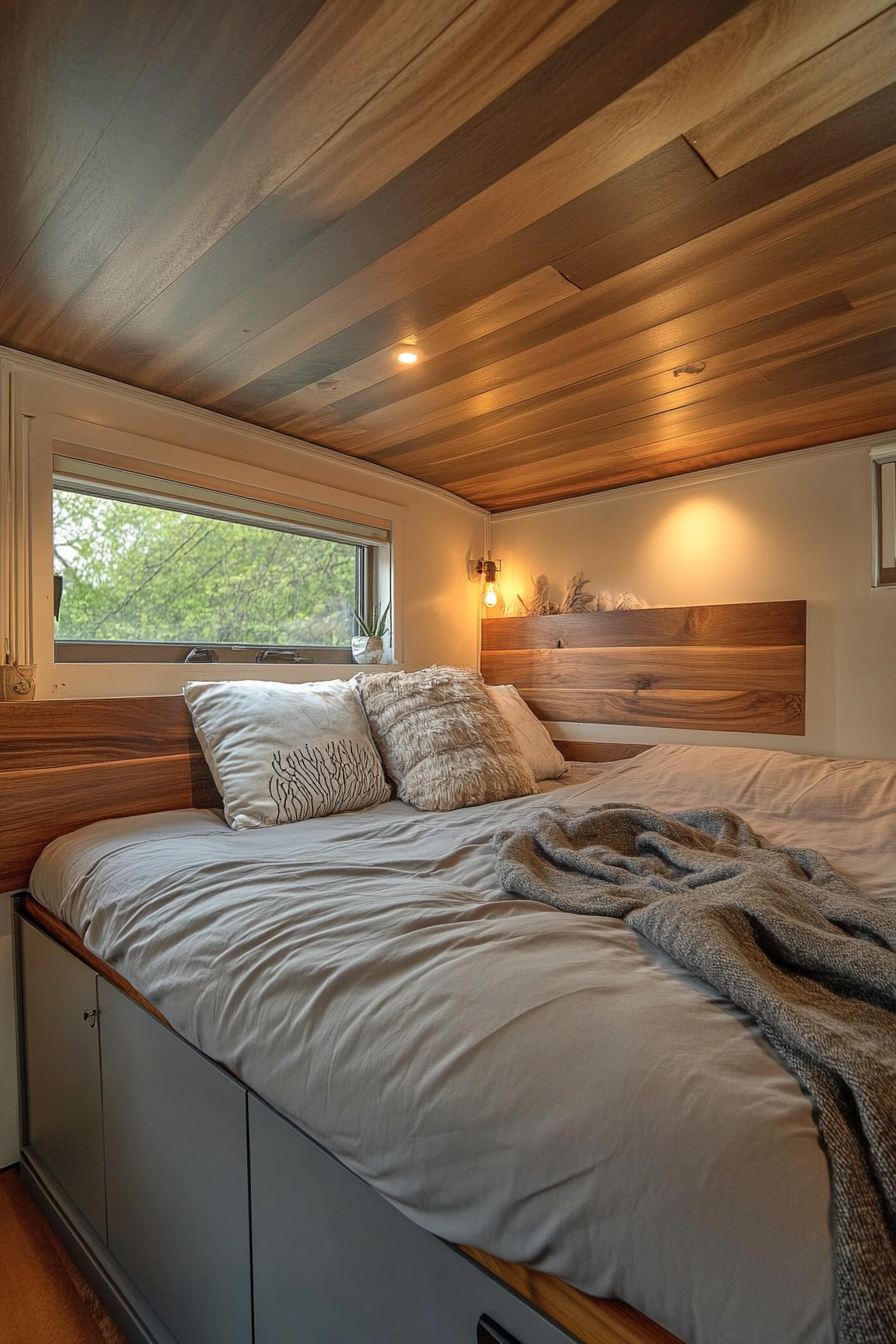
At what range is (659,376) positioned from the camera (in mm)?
1997

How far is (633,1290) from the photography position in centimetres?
54

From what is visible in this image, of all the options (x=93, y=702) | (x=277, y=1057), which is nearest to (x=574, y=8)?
(x=277, y=1057)

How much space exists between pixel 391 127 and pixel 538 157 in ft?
0.84

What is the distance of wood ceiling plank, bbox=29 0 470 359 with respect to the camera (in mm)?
945

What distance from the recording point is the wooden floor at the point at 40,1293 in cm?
124

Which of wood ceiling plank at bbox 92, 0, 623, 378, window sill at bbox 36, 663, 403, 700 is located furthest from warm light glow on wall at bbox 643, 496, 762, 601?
wood ceiling plank at bbox 92, 0, 623, 378

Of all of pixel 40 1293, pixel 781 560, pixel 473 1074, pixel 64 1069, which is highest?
pixel 781 560

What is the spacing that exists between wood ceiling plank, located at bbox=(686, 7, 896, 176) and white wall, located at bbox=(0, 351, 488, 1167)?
5.54 feet

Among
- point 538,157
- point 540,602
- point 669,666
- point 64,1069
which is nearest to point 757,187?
point 538,157

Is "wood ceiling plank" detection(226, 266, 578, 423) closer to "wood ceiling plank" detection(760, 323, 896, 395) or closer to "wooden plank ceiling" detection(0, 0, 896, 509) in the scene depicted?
"wooden plank ceiling" detection(0, 0, 896, 509)

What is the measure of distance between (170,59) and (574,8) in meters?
0.59

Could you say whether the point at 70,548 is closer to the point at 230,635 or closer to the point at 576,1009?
the point at 230,635

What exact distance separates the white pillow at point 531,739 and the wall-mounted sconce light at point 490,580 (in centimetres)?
66

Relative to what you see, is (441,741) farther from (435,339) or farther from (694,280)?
(694,280)
